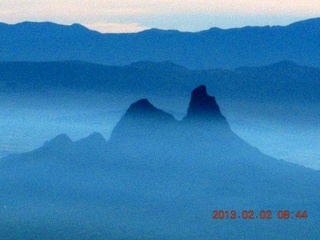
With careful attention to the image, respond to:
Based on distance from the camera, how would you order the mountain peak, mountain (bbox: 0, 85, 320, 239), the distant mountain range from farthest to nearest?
the distant mountain range
the mountain peak
mountain (bbox: 0, 85, 320, 239)

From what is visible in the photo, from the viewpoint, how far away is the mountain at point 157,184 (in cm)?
1441

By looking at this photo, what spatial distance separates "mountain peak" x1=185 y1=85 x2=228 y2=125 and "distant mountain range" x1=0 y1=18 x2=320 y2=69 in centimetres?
76

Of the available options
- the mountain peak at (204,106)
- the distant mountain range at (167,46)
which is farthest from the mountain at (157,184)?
the distant mountain range at (167,46)

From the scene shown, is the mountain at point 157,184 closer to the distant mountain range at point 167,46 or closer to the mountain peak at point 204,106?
the mountain peak at point 204,106

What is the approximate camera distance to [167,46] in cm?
1644

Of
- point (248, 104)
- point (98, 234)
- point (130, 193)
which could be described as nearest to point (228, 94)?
point (248, 104)

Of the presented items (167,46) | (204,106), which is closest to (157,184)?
(204,106)

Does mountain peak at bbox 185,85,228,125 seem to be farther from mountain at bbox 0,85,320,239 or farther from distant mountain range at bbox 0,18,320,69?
distant mountain range at bbox 0,18,320,69

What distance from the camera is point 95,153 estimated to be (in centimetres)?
1596

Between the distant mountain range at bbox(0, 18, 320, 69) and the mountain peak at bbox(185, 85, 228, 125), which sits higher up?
the distant mountain range at bbox(0, 18, 320, 69)

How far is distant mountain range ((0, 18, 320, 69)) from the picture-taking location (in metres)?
16.2

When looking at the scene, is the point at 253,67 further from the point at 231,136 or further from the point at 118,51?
the point at 118,51

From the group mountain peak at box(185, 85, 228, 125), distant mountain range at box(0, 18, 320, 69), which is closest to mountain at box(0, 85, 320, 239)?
mountain peak at box(185, 85, 228, 125)

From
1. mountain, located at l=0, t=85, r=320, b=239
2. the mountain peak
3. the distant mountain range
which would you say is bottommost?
mountain, located at l=0, t=85, r=320, b=239
